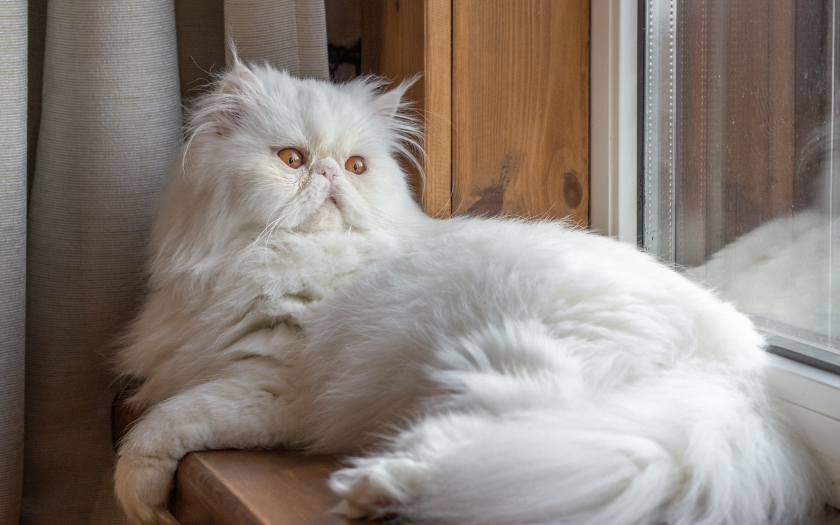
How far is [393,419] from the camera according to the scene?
77cm

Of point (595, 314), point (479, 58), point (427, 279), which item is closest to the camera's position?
point (595, 314)

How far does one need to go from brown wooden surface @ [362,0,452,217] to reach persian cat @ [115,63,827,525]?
0.06 meters

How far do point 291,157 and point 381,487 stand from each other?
600 mm

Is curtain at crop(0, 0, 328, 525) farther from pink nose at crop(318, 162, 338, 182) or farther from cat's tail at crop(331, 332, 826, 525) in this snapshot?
cat's tail at crop(331, 332, 826, 525)

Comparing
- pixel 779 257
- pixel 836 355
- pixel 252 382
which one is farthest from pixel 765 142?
pixel 252 382

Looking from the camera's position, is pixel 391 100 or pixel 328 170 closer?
pixel 328 170

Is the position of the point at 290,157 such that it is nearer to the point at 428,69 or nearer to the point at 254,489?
the point at 428,69

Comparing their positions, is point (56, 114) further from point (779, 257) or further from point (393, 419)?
point (779, 257)

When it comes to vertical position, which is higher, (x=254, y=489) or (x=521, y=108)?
(x=521, y=108)

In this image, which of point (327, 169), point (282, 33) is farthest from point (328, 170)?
point (282, 33)

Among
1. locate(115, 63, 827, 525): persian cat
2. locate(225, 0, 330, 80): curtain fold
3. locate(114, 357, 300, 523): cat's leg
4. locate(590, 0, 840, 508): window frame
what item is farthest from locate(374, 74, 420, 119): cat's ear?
locate(114, 357, 300, 523): cat's leg

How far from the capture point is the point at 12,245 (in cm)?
109

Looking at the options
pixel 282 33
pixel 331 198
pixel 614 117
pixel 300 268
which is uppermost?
pixel 282 33

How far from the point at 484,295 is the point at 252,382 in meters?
0.36
